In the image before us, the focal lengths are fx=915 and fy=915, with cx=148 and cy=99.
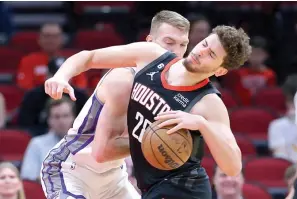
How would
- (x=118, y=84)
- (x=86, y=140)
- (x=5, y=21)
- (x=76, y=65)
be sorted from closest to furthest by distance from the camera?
(x=76, y=65), (x=118, y=84), (x=86, y=140), (x=5, y=21)

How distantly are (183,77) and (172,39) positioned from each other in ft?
1.90

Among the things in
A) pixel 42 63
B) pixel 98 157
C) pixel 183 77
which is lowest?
pixel 42 63

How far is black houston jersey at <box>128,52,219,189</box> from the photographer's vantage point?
5.04m

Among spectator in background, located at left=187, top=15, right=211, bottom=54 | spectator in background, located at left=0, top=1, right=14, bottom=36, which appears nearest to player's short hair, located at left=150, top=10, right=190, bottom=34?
spectator in background, located at left=187, top=15, right=211, bottom=54

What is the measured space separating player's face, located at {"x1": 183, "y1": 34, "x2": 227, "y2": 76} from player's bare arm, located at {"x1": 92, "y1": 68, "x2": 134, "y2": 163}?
20.0 inches

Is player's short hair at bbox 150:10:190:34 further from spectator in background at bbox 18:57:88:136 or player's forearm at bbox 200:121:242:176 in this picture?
spectator in background at bbox 18:57:88:136

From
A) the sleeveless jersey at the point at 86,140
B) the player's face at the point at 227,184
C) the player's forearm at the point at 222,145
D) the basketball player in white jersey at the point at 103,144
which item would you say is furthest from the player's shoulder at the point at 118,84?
the player's face at the point at 227,184

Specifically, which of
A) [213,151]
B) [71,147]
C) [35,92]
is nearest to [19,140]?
[35,92]

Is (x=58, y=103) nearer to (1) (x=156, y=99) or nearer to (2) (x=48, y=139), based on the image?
(2) (x=48, y=139)

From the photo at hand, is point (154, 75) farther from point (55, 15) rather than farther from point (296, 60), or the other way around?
point (55, 15)

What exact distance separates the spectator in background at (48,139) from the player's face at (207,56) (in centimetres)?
385

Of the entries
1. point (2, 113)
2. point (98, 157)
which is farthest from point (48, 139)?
point (98, 157)

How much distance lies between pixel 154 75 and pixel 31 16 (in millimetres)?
8227

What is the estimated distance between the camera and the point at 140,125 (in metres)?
5.13
